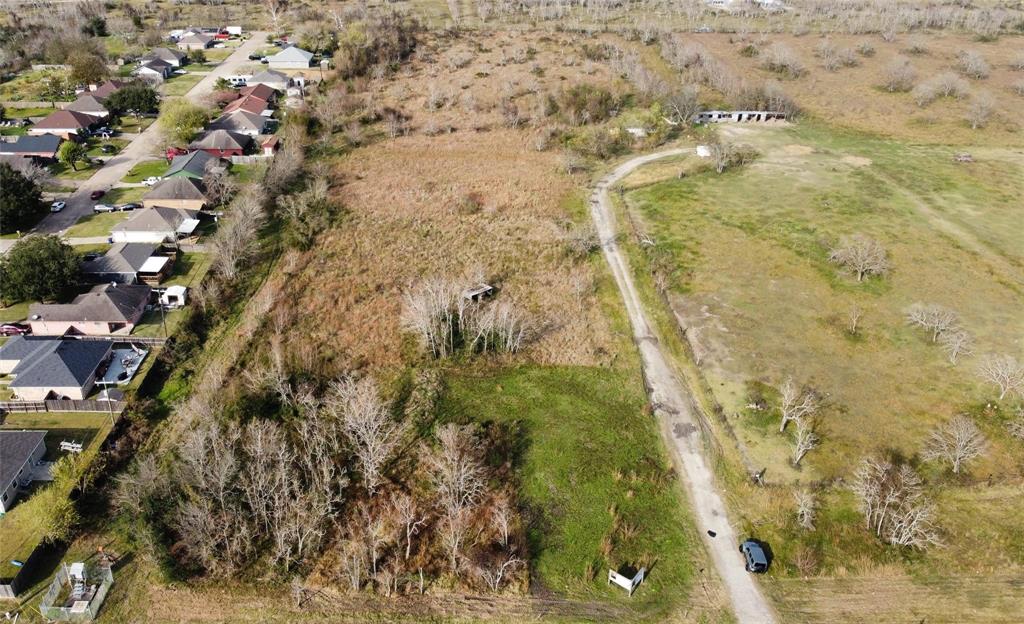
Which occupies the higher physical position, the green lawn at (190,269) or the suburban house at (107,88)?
the suburban house at (107,88)

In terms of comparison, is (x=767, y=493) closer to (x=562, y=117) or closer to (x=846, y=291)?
(x=846, y=291)

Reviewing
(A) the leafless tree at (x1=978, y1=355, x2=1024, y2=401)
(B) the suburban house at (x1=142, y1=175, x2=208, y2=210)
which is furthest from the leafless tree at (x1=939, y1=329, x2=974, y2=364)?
(B) the suburban house at (x1=142, y1=175, x2=208, y2=210)

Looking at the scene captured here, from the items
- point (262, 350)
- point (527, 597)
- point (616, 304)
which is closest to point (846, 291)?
point (616, 304)

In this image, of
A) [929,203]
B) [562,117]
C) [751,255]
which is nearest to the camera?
[751,255]

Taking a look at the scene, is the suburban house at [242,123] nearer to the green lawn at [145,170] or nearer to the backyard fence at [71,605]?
the green lawn at [145,170]

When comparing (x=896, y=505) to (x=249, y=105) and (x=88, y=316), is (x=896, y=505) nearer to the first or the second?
(x=88, y=316)

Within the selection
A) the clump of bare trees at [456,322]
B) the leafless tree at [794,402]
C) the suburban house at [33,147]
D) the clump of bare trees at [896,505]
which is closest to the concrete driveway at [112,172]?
the suburban house at [33,147]
